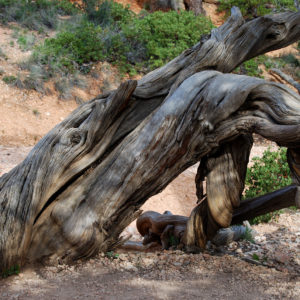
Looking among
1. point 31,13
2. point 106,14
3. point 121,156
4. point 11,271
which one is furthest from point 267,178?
point 31,13

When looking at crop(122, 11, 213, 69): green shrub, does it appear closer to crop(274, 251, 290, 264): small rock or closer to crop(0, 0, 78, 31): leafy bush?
crop(0, 0, 78, 31): leafy bush

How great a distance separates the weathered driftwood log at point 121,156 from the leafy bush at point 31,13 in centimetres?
1146

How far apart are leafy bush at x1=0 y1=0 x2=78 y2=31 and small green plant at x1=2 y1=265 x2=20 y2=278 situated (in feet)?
39.3

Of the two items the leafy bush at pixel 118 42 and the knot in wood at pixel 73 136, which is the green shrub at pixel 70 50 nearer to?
the leafy bush at pixel 118 42

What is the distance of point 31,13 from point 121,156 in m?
12.8

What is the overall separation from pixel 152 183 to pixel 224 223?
735 millimetres

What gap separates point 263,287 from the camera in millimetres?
3094

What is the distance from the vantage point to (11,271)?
3.52 meters

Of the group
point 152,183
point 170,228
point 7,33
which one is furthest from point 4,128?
point 152,183

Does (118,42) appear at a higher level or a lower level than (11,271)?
higher

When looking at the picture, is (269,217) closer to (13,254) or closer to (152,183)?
(152,183)

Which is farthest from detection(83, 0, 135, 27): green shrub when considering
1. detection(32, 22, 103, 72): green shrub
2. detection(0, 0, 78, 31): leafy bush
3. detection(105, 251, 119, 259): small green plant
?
detection(105, 251, 119, 259): small green plant

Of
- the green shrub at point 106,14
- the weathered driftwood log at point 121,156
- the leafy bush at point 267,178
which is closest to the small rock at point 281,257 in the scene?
the weathered driftwood log at point 121,156

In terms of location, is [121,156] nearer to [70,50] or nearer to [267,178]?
[267,178]
